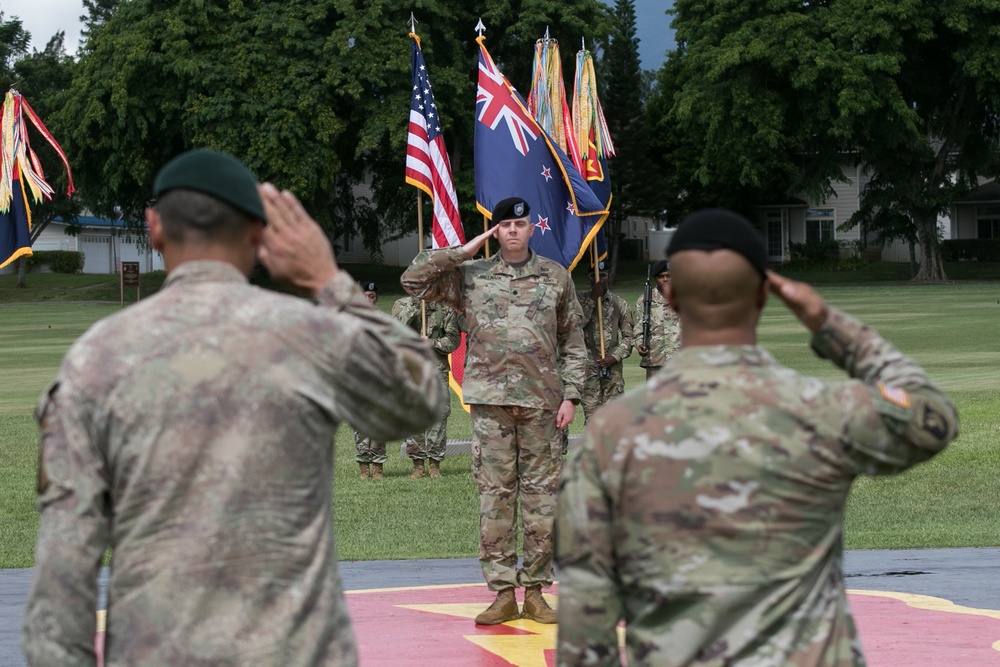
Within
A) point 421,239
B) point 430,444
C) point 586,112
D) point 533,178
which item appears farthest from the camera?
point 586,112

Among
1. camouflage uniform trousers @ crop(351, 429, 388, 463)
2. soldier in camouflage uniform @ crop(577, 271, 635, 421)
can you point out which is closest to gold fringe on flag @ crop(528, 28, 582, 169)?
soldier in camouflage uniform @ crop(577, 271, 635, 421)

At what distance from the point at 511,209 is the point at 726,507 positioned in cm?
534

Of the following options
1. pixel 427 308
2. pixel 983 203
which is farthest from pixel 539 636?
pixel 983 203

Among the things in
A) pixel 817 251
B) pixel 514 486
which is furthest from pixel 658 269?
pixel 817 251

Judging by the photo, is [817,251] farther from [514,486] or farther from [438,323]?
[514,486]

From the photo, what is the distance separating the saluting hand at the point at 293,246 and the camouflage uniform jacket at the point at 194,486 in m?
0.24

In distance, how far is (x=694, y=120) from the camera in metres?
64.1

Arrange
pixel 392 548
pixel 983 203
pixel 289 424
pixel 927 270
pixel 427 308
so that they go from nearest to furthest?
pixel 289 424 < pixel 392 548 < pixel 427 308 < pixel 927 270 < pixel 983 203

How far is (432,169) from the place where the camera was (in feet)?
50.3

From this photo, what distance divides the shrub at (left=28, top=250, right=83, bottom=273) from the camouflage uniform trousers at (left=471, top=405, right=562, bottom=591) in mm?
79838

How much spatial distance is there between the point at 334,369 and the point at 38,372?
29.5 metres

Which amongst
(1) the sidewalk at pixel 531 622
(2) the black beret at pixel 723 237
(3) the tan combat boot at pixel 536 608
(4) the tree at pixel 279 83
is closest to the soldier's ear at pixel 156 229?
(2) the black beret at pixel 723 237

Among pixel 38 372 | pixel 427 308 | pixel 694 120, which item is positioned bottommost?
pixel 38 372

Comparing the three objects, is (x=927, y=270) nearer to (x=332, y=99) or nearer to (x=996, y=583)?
→ (x=332, y=99)
